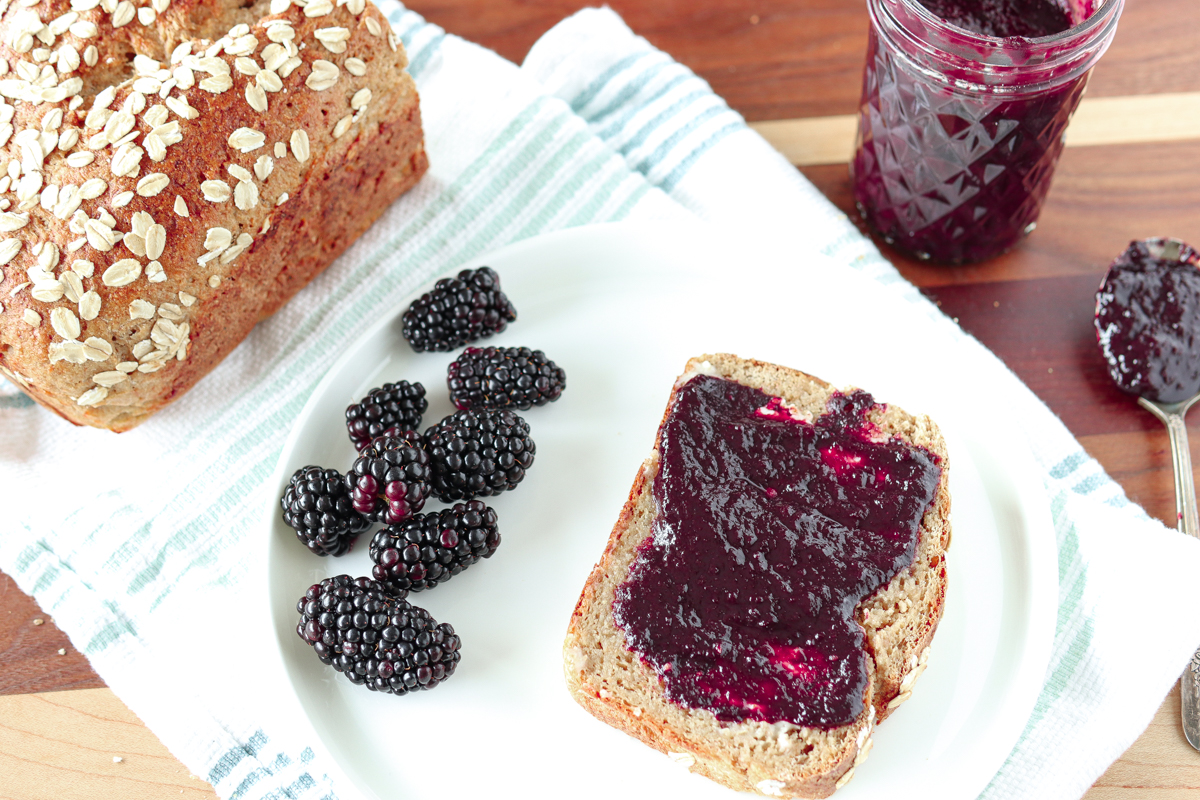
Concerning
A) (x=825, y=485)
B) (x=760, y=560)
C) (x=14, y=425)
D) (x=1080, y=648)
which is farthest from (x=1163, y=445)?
(x=14, y=425)

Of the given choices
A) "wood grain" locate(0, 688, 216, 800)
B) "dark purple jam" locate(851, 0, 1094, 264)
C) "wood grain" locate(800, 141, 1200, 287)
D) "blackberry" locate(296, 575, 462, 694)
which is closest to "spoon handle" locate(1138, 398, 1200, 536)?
"wood grain" locate(800, 141, 1200, 287)

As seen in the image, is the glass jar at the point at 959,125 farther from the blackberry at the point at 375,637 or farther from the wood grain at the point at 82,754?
the wood grain at the point at 82,754

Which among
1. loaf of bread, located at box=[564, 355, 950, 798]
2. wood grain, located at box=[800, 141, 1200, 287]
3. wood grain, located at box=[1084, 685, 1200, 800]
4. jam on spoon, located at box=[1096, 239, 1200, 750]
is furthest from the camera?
wood grain, located at box=[800, 141, 1200, 287]

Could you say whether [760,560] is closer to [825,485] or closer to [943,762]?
[825,485]

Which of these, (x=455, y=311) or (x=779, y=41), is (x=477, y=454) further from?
(x=779, y=41)

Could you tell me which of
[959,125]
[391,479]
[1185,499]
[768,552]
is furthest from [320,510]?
[1185,499]

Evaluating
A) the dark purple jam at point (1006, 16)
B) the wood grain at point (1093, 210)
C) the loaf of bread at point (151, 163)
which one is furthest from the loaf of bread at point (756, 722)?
the loaf of bread at point (151, 163)

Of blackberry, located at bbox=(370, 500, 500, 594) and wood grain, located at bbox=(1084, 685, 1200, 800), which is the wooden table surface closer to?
wood grain, located at bbox=(1084, 685, 1200, 800)
